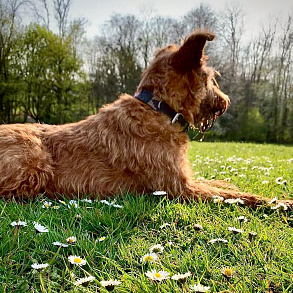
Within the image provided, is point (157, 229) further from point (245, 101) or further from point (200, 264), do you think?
point (245, 101)

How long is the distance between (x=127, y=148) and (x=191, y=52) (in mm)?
1391

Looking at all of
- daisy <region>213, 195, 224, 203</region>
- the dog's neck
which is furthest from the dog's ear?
daisy <region>213, 195, 224, 203</region>

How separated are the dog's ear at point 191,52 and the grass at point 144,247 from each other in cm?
171

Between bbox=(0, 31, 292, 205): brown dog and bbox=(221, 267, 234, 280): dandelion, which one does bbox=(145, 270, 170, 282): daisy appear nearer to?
bbox=(221, 267, 234, 280): dandelion

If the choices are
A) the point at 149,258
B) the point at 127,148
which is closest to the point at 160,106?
the point at 127,148

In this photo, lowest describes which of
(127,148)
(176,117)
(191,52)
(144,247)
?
(144,247)

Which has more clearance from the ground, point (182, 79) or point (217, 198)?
point (182, 79)

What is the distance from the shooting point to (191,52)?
366 centimetres

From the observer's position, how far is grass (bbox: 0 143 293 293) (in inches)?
74.2

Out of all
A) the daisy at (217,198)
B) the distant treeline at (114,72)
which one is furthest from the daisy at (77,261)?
the distant treeline at (114,72)

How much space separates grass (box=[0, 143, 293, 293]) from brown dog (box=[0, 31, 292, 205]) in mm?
326

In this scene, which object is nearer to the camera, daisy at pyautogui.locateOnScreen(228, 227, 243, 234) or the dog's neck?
daisy at pyautogui.locateOnScreen(228, 227, 243, 234)

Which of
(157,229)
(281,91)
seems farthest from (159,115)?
(281,91)

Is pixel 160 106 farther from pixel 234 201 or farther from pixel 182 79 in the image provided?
pixel 234 201
